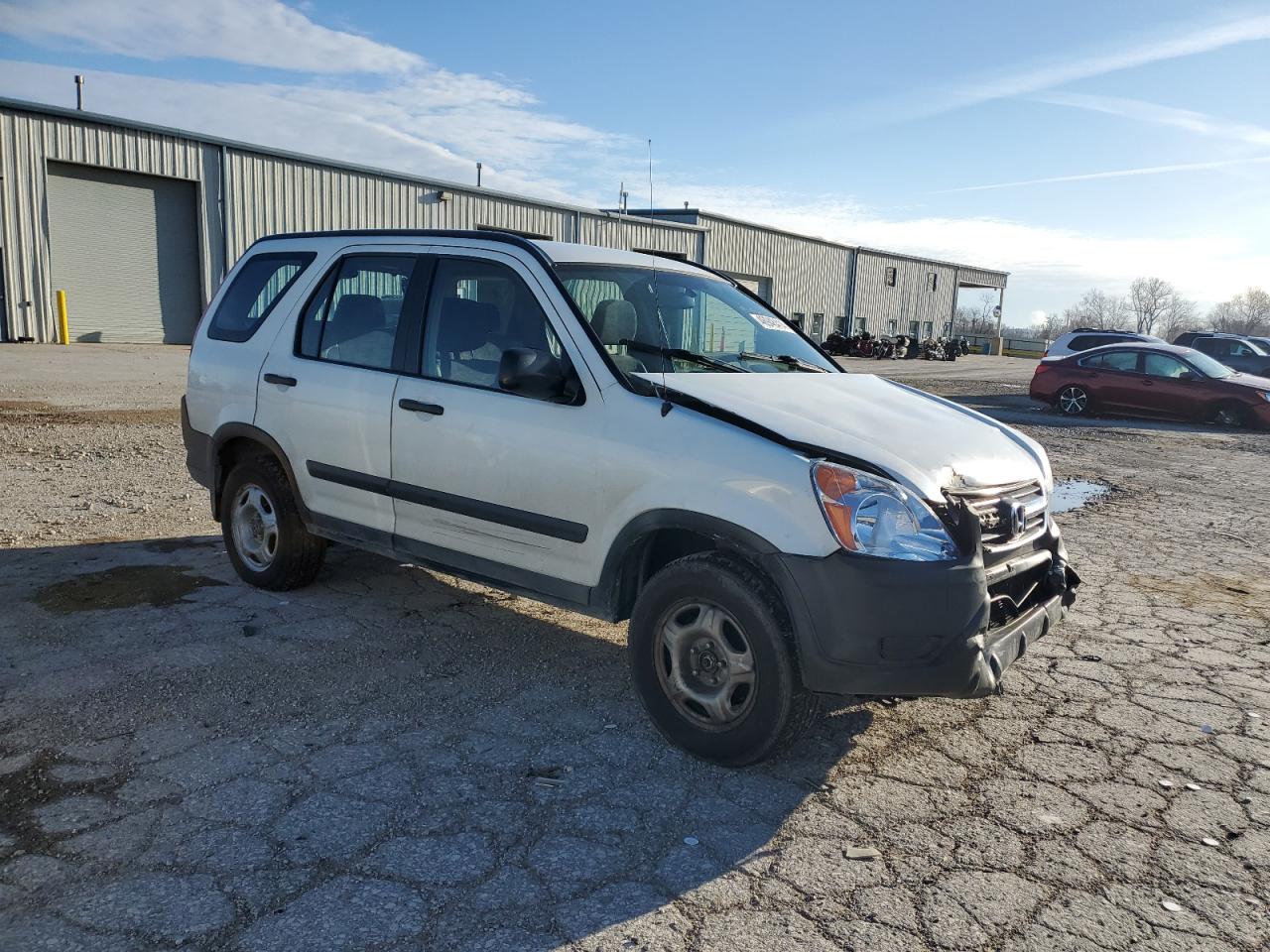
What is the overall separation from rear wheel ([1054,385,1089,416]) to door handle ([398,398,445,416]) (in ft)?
52.4

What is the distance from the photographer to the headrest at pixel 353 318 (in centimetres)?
469

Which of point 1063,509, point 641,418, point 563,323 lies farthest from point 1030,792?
point 1063,509

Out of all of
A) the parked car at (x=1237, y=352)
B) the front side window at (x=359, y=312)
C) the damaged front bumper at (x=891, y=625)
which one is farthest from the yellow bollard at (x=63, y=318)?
the parked car at (x=1237, y=352)

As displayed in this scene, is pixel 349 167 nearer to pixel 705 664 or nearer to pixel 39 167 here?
pixel 39 167

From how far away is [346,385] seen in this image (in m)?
4.66

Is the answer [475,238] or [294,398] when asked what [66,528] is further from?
[475,238]

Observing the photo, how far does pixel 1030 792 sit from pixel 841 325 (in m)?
48.9

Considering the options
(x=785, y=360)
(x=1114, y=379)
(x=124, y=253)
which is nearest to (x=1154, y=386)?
(x=1114, y=379)

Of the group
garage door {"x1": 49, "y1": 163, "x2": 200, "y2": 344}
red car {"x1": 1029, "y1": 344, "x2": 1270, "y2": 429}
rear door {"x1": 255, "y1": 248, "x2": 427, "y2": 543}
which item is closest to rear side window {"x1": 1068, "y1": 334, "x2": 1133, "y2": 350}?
red car {"x1": 1029, "y1": 344, "x2": 1270, "y2": 429}

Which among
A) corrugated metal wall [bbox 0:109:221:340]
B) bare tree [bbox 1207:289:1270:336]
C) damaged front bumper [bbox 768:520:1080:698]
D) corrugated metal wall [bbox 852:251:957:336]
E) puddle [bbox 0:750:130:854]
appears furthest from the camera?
bare tree [bbox 1207:289:1270:336]

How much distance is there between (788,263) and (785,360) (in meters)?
42.1

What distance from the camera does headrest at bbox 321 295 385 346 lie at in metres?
4.69

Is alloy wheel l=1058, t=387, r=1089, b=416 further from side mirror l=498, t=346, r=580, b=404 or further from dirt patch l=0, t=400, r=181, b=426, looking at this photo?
side mirror l=498, t=346, r=580, b=404

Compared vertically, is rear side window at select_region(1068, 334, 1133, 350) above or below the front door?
above
